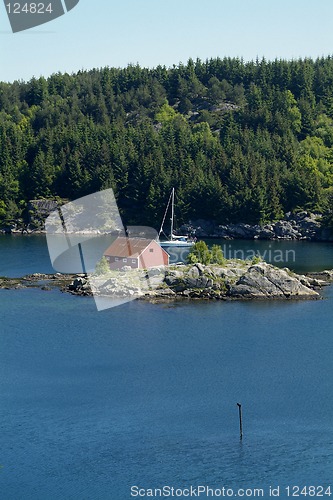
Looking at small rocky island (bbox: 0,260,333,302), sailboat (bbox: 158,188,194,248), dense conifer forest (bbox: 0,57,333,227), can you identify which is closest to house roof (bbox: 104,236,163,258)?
small rocky island (bbox: 0,260,333,302)

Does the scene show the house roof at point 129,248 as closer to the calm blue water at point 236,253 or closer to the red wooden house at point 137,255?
the red wooden house at point 137,255

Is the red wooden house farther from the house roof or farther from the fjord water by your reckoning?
the fjord water

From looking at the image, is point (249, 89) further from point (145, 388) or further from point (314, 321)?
point (145, 388)

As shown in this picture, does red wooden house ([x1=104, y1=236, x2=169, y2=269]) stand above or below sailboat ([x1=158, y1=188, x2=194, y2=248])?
above

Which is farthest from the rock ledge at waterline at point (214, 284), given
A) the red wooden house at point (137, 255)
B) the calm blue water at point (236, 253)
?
the calm blue water at point (236, 253)

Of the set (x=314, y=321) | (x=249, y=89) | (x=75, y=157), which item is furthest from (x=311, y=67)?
(x=314, y=321)

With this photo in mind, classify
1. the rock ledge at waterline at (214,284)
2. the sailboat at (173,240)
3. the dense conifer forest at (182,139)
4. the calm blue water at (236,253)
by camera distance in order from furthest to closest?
the dense conifer forest at (182,139)
the sailboat at (173,240)
the calm blue water at (236,253)
the rock ledge at waterline at (214,284)
